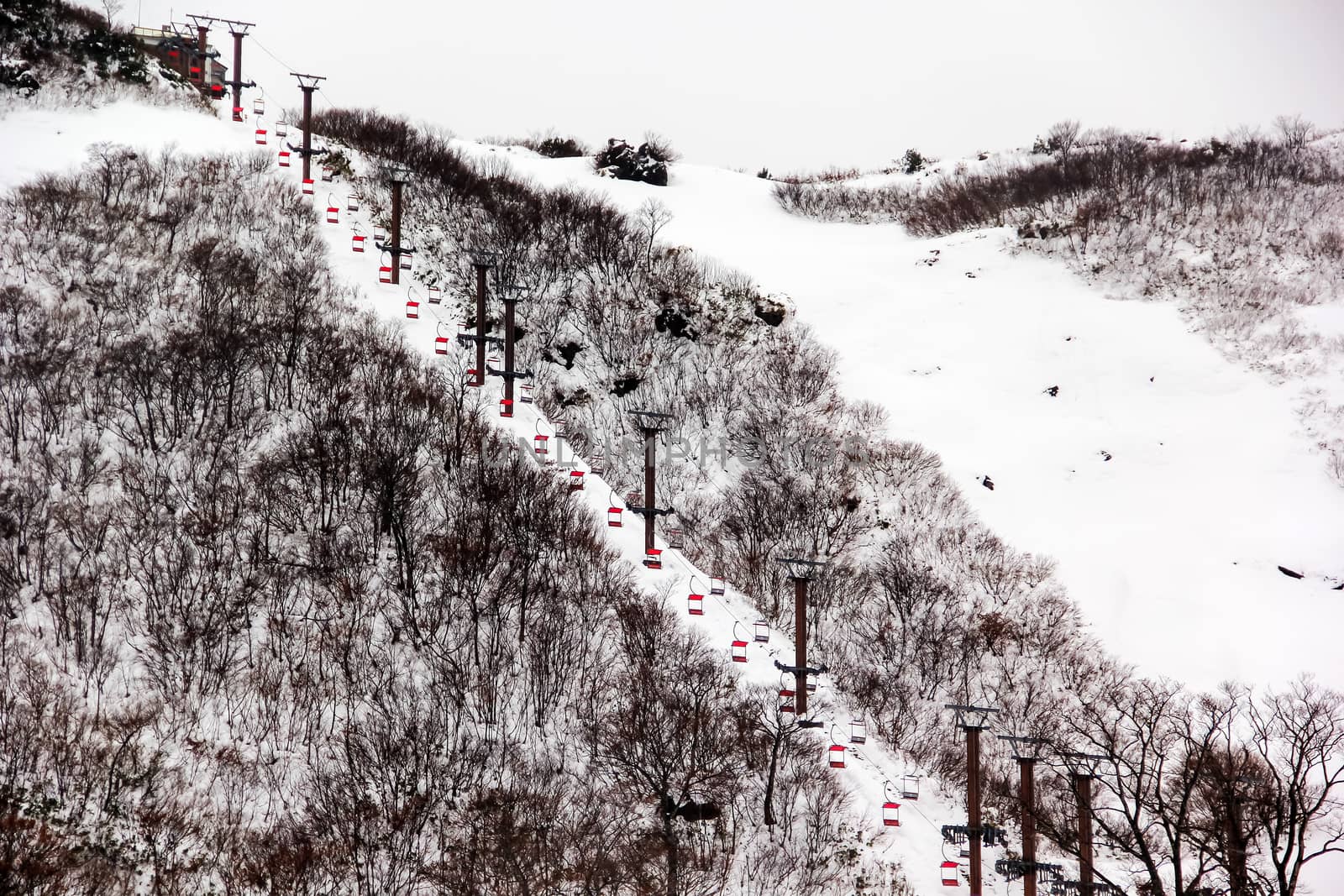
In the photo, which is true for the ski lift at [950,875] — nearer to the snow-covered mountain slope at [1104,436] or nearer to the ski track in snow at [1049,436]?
the ski track in snow at [1049,436]

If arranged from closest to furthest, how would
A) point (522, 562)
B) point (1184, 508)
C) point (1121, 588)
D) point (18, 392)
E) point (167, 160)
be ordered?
point (522, 562) → point (18, 392) → point (1121, 588) → point (1184, 508) → point (167, 160)

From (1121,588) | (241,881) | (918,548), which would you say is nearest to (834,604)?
(918,548)

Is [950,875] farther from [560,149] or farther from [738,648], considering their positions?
[560,149]

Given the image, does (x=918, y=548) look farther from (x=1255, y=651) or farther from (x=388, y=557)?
(x=388, y=557)

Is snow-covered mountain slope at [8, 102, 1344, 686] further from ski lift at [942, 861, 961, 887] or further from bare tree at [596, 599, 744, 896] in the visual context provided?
bare tree at [596, 599, 744, 896]

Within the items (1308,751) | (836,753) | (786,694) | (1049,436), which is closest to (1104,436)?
(1049,436)

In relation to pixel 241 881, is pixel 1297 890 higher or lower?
lower
